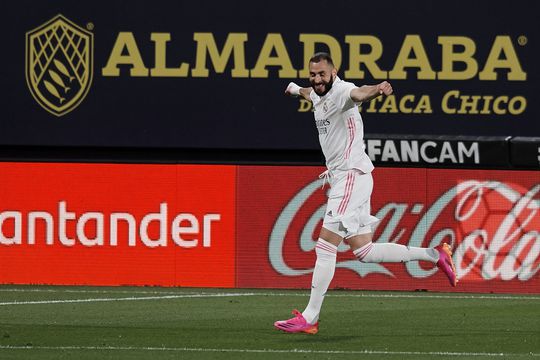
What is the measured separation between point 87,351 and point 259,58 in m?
9.07

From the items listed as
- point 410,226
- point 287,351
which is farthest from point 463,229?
point 287,351

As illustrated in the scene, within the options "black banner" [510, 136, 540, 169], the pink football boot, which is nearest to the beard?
the pink football boot

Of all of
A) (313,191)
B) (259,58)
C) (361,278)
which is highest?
(259,58)

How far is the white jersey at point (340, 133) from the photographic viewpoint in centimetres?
934

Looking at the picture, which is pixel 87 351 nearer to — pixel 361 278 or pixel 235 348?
pixel 235 348

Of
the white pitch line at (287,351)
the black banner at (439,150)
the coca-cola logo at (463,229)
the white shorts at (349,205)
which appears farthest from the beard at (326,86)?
the black banner at (439,150)

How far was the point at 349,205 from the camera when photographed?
30.5ft

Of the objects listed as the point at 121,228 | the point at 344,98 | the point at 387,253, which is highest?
the point at 344,98

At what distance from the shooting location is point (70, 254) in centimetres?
1396

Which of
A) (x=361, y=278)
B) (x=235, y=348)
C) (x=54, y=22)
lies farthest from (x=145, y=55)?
(x=235, y=348)

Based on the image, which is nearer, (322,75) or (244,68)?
(322,75)

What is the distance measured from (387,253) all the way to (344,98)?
1.10 m

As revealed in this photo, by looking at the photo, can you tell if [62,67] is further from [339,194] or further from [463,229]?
[339,194]

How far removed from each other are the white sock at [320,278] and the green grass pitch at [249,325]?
7.2 inches
